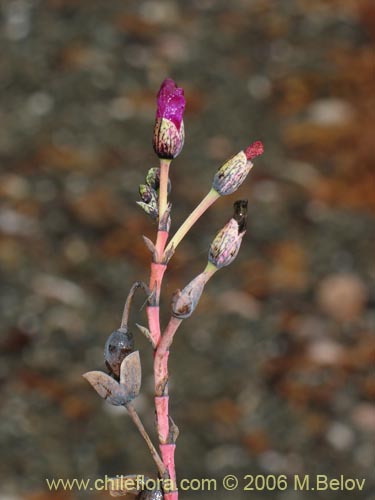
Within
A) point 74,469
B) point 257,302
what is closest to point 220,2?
point 257,302

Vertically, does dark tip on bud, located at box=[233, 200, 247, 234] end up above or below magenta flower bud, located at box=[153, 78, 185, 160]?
below

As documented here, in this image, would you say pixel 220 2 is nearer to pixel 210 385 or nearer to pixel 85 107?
pixel 85 107

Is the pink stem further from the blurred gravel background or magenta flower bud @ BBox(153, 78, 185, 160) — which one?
the blurred gravel background

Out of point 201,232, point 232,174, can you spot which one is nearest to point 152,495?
point 232,174

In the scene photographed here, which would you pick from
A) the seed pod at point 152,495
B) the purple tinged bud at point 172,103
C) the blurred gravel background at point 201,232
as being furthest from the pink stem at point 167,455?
the blurred gravel background at point 201,232

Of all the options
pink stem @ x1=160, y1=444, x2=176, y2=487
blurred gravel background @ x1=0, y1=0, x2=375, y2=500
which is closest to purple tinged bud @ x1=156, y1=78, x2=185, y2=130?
pink stem @ x1=160, y1=444, x2=176, y2=487

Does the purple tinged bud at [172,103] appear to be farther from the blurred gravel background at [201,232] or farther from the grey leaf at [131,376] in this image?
the blurred gravel background at [201,232]
